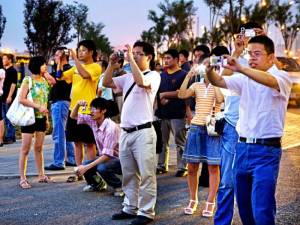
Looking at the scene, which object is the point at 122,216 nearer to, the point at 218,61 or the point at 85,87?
the point at 85,87

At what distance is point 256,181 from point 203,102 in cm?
216

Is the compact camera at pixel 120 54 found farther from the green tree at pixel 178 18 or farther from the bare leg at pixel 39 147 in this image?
the green tree at pixel 178 18

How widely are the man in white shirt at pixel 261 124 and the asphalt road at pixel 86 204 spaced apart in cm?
161

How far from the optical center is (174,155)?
952 centimetres

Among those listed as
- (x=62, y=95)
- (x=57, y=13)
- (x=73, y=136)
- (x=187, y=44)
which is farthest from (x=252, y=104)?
(x=187, y=44)

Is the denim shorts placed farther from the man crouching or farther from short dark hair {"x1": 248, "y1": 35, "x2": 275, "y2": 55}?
short dark hair {"x1": 248, "y1": 35, "x2": 275, "y2": 55}

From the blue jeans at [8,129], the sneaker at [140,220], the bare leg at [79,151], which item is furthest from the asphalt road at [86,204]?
the blue jeans at [8,129]

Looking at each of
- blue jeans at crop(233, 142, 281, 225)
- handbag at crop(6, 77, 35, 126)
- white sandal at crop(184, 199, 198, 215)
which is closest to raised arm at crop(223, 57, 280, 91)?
blue jeans at crop(233, 142, 281, 225)

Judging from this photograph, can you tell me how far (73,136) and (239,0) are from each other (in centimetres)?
2619

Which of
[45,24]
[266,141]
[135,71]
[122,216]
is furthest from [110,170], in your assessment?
[45,24]

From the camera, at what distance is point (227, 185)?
4617 mm

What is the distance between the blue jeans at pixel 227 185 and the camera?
182 inches

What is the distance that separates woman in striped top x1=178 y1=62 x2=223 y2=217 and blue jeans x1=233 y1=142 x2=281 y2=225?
1.57 meters

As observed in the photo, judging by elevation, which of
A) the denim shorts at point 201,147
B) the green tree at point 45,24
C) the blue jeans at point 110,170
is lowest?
the blue jeans at point 110,170
